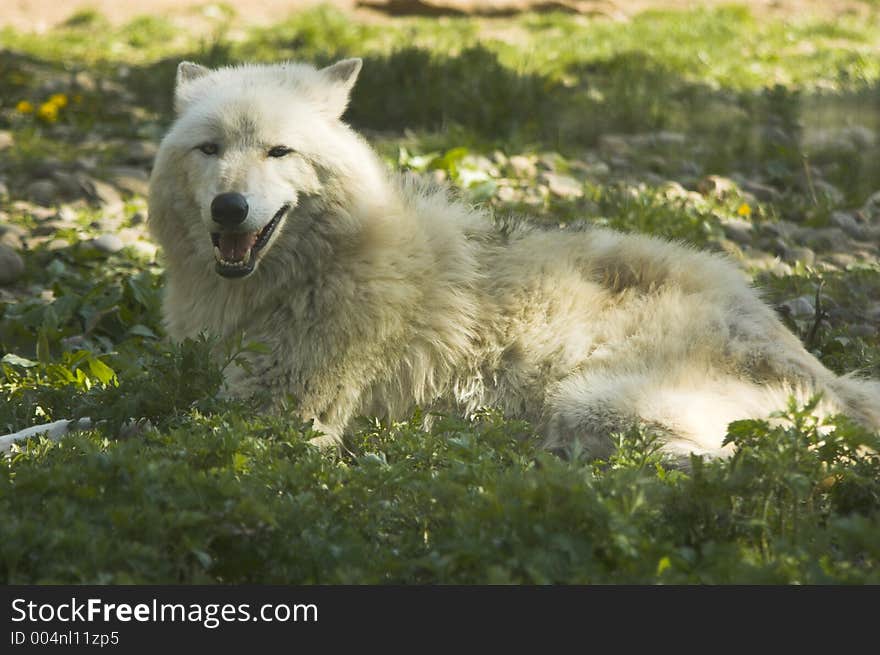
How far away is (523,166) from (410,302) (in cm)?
372

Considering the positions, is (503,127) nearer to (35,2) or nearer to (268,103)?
(268,103)

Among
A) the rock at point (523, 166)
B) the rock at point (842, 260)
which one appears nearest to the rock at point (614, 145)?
the rock at point (523, 166)

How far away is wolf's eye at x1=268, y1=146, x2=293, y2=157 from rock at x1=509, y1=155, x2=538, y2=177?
3.73 meters

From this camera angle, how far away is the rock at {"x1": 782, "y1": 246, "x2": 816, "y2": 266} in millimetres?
7122

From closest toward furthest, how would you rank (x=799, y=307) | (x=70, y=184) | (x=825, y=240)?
1. (x=799, y=307)
2. (x=825, y=240)
3. (x=70, y=184)

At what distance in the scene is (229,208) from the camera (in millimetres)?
4418

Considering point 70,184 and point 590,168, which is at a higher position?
point 590,168

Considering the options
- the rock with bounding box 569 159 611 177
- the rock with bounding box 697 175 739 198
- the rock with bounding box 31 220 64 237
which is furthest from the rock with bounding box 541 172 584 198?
the rock with bounding box 31 220 64 237

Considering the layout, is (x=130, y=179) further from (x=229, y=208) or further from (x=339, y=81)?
(x=229, y=208)

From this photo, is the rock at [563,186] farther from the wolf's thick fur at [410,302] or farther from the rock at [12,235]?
the rock at [12,235]

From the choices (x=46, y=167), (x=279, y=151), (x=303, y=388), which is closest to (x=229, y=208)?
(x=279, y=151)

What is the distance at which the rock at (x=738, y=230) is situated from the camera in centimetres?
741

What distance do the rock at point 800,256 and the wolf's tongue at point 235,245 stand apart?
401 centimetres

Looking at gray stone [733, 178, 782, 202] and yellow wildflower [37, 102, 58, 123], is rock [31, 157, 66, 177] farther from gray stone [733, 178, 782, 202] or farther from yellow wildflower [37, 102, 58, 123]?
gray stone [733, 178, 782, 202]
